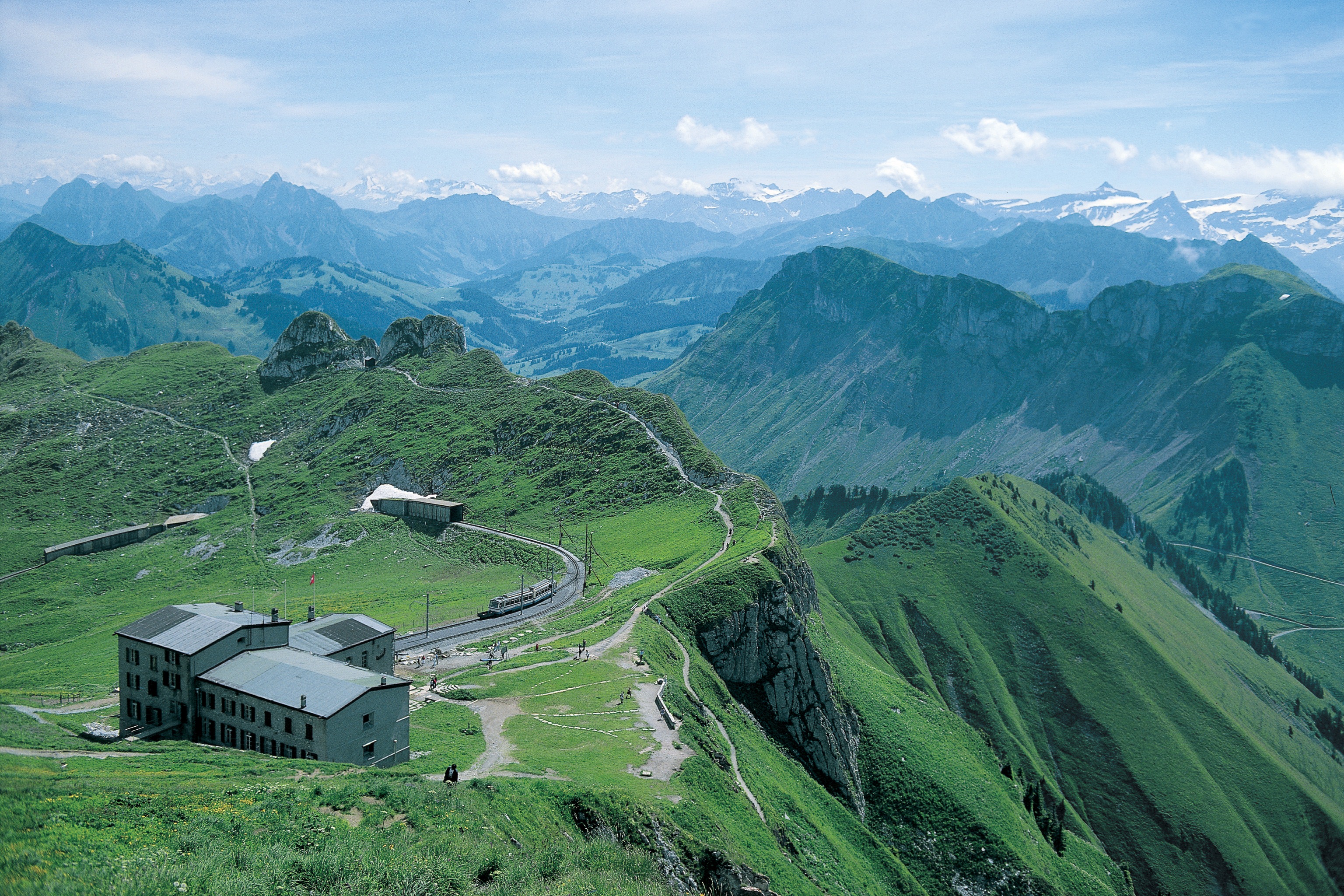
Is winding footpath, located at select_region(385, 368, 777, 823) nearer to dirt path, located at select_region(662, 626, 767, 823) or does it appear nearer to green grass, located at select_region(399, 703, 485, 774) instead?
dirt path, located at select_region(662, 626, 767, 823)

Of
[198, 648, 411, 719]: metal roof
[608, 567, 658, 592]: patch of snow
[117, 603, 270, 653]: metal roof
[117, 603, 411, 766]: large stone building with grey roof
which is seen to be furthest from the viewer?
[608, 567, 658, 592]: patch of snow

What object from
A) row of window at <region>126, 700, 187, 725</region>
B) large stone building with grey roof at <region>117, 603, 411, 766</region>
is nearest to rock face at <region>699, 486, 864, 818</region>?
large stone building with grey roof at <region>117, 603, 411, 766</region>

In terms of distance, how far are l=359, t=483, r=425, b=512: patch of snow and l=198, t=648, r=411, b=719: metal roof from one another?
12113cm

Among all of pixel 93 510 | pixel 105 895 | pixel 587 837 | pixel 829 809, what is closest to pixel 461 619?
pixel 829 809

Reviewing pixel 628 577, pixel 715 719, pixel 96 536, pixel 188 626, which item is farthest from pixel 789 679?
pixel 96 536

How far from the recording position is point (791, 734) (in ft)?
342

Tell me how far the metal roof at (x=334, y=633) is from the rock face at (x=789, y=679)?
40420 mm

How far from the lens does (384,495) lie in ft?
636

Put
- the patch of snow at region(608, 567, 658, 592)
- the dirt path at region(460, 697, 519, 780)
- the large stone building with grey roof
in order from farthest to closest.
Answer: the patch of snow at region(608, 567, 658, 592) < the large stone building with grey roof < the dirt path at region(460, 697, 519, 780)

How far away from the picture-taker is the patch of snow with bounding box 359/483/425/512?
188 meters

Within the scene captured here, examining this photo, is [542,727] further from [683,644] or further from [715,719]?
[683,644]

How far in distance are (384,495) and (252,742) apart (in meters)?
138

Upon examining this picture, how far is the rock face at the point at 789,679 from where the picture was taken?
104 meters

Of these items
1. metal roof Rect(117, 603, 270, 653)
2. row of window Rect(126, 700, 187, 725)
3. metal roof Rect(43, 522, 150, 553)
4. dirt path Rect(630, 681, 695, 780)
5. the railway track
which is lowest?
metal roof Rect(43, 522, 150, 553)
